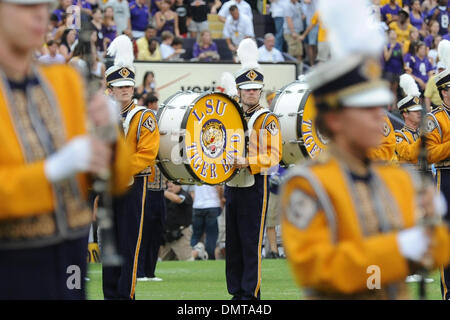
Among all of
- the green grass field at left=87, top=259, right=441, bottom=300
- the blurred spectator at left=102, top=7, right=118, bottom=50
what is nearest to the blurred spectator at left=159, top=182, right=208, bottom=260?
the green grass field at left=87, top=259, right=441, bottom=300

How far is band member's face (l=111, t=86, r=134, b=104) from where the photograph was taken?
35.8 ft

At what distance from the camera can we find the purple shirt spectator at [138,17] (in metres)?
21.2

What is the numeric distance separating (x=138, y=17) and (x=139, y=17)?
2cm

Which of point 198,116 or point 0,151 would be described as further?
point 198,116

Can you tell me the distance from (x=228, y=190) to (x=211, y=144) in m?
0.58

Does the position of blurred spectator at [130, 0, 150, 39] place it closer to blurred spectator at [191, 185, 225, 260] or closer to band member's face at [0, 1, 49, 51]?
blurred spectator at [191, 185, 225, 260]

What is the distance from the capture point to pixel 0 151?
416 centimetres

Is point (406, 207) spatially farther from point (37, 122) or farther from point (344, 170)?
point (37, 122)

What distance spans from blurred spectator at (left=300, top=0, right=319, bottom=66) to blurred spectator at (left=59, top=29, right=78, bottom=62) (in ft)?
25.2

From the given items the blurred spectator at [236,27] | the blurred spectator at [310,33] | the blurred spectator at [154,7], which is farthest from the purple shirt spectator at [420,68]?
the blurred spectator at [154,7]

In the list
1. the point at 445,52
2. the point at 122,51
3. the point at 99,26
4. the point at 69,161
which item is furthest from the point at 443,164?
the point at 99,26

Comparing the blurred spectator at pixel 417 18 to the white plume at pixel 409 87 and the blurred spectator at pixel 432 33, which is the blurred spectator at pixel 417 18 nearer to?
the blurred spectator at pixel 432 33

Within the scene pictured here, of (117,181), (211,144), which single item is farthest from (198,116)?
(117,181)

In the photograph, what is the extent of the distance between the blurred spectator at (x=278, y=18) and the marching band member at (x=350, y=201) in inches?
741
